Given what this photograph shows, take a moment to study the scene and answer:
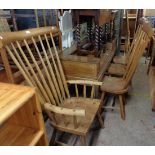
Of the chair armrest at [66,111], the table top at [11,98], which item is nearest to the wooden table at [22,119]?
the table top at [11,98]

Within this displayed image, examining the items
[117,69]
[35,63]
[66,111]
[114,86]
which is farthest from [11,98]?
[117,69]

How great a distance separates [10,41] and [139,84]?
223cm

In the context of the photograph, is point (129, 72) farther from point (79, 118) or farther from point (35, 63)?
point (35, 63)

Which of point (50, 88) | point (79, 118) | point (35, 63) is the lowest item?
point (79, 118)

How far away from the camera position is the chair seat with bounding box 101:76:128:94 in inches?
69.4

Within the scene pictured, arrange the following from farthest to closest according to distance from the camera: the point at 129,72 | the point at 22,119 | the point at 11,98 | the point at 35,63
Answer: the point at 129,72 → the point at 35,63 → the point at 22,119 → the point at 11,98

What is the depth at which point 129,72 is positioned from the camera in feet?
5.66

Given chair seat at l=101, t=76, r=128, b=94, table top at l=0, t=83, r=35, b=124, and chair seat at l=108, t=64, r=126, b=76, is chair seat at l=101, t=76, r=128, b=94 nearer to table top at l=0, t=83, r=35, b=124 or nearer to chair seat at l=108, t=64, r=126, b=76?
chair seat at l=108, t=64, r=126, b=76

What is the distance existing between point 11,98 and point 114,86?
1294 mm

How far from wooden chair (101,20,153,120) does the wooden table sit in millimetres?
1021
